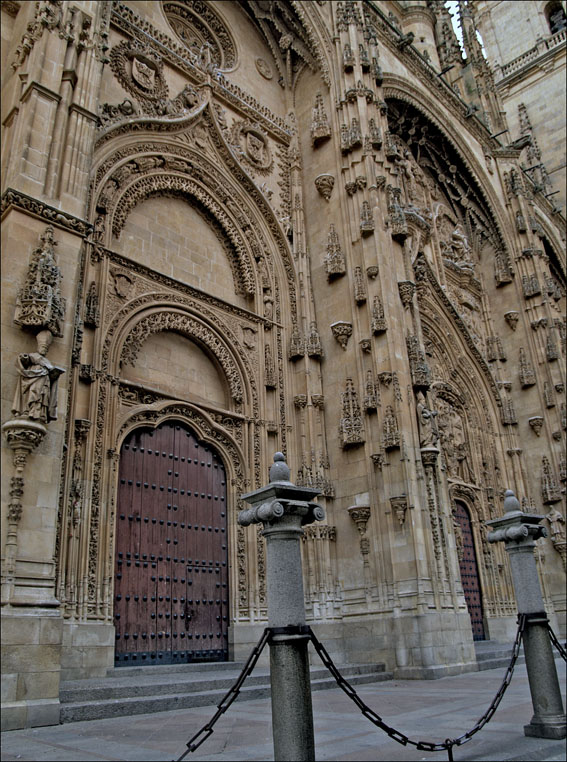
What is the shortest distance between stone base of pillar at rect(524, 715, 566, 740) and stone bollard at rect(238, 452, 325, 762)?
249 centimetres

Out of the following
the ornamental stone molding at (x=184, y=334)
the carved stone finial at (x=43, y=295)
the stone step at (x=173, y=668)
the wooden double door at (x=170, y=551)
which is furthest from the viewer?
the ornamental stone molding at (x=184, y=334)

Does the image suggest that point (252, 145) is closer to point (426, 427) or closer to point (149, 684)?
point (426, 427)

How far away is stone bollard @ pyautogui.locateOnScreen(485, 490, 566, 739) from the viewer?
5770 mm

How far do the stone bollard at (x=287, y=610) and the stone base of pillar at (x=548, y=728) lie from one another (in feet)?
8.16

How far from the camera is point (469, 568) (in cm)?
1638

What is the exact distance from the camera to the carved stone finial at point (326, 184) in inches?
596

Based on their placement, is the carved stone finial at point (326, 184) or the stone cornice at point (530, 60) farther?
the stone cornice at point (530, 60)

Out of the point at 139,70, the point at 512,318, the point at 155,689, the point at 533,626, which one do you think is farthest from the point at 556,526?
the point at 139,70

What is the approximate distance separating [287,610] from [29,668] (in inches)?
132

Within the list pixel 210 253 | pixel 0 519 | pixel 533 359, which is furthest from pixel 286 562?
pixel 533 359

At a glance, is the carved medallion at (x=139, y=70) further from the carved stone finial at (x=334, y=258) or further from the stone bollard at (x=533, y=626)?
the stone bollard at (x=533, y=626)

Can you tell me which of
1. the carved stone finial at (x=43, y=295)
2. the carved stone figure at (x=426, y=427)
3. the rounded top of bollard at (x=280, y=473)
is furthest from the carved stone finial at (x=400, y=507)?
the rounded top of bollard at (x=280, y=473)

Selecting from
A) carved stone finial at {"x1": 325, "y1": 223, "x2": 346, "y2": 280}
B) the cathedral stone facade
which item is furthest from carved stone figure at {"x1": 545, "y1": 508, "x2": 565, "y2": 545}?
carved stone finial at {"x1": 325, "y1": 223, "x2": 346, "y2": 280}

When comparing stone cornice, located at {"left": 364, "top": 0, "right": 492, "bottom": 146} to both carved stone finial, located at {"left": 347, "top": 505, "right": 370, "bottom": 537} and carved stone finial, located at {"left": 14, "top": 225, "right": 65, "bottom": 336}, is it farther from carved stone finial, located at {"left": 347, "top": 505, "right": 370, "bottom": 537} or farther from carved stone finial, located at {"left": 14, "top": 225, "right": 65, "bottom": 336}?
carved stone finial, located at {"left": 14, "top": 225, "right": 65, "bottom": 336}
